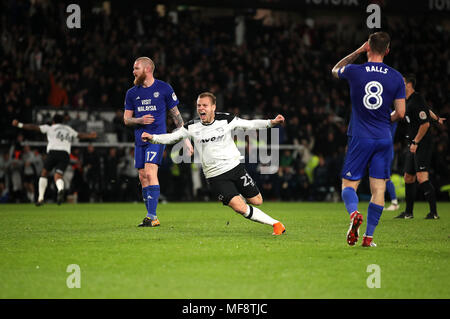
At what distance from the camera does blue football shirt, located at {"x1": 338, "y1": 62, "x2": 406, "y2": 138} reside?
25.8 feet

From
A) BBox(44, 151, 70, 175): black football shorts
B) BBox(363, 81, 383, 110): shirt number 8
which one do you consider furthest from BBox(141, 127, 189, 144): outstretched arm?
BBox(44, 151, 70, 175): black football shorts

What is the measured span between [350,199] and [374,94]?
1215 millimetres

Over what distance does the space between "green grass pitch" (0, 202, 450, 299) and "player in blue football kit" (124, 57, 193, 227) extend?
62 centimetres

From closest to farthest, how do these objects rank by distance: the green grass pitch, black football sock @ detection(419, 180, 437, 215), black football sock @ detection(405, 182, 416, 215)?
the green grass pitch → black football sock @ detection(419, 180, 437, 215) → black football sock @ detection(405, 182, 416, 215)

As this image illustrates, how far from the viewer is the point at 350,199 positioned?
26.7ft

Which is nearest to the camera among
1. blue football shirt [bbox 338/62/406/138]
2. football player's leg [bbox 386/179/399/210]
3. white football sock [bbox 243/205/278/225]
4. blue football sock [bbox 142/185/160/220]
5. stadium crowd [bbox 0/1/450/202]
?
blue football shirt [bbox 338/62/406/138]

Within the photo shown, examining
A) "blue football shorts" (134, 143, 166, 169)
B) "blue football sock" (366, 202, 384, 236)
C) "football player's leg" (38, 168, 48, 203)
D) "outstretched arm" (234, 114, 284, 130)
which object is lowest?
"football player's leg" (38, 168, 48, 203)

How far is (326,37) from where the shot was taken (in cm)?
3030

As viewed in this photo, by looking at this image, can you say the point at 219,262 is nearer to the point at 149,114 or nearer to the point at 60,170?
the point at 149,114

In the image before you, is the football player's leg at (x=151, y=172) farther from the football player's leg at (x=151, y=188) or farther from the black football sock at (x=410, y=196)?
the black football sock at (x=410, y=196)

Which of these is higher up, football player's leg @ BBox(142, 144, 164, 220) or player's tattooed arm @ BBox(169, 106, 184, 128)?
player's tattooed arm @ BBox(169, 106, 184, 128)

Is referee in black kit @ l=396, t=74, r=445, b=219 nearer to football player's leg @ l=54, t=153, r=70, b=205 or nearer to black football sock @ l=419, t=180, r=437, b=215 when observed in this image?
black football sock @ l=419, t=180, r=437, b=215

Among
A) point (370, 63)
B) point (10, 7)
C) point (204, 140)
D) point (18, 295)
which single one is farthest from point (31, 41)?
point (18, 295)

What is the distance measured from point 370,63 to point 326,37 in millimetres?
22901
